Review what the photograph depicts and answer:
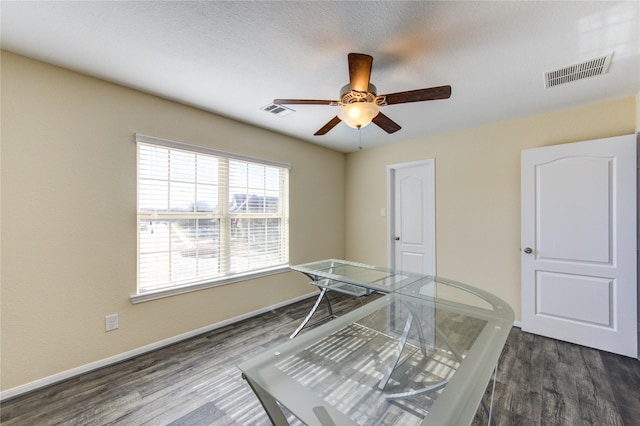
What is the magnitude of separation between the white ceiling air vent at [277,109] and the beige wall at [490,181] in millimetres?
1994

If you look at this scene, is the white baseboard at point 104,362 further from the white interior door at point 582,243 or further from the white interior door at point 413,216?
the white interior door at point 582,243

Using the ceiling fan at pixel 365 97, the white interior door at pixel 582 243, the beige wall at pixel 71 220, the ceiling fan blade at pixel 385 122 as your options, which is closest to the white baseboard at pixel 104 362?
the beige wall at pixel 71 220

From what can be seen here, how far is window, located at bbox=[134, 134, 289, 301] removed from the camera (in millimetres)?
2496

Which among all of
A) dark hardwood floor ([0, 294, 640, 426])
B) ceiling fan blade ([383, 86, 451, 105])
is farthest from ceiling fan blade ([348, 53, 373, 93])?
dark hardwood floor ([0, 294, 640, 426])

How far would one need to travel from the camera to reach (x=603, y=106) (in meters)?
2.58

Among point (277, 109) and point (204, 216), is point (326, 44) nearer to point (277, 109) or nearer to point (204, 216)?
point (277, 109)

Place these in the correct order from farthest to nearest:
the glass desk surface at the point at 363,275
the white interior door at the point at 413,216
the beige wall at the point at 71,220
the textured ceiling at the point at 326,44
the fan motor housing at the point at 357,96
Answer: the white interior door at the point at 413,216
the glass desk surface at the point at 363,275
the beige wall at the point at 71,220
the fan motor housing at the point at 357,96
the textured ceiling at the point at 326,44

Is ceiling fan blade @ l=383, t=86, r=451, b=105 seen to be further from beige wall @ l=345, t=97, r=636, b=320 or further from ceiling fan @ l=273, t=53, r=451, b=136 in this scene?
beige wall @ l=345, t=97, r=636, b=320

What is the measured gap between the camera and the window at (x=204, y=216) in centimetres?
250

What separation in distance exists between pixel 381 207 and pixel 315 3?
3.20 meters

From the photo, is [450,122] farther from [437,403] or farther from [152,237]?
[152,237]

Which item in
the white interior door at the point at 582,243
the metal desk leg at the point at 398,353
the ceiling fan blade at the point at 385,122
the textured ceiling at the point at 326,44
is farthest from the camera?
the white interior door at the point at 582,243

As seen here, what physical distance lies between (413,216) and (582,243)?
184 cm

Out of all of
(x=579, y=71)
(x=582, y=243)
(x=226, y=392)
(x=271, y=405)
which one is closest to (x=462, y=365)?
(x=271, y=405)
